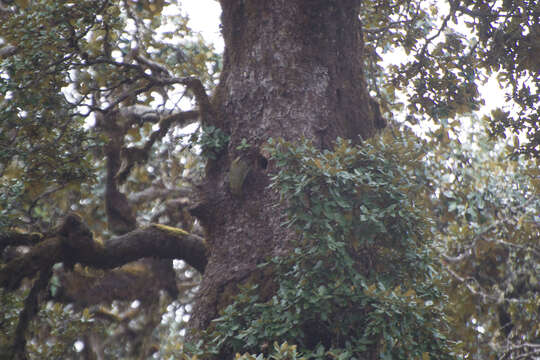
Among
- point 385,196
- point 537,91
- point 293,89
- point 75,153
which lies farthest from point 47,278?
point 537,91

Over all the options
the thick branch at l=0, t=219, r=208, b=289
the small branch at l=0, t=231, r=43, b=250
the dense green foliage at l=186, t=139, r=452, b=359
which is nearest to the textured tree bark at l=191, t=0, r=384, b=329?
the dense green foliage at l=186, t=139, r=452, b=359

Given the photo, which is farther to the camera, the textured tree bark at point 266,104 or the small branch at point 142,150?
the small branch at point 142,150

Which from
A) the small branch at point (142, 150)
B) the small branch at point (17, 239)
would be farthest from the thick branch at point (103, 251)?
the small branch at point (142, 150)

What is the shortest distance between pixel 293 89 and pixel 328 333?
2.14m

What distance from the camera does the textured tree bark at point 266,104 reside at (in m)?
4.41

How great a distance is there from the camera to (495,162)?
35.3ft

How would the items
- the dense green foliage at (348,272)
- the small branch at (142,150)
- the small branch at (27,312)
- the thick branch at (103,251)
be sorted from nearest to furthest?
1. the dense green foliage at (348,272)
2. the small branch at (27,312)
3. the thick branch at (103,251)
4. the small branch at (142,150)

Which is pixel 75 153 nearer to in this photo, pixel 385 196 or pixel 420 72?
pixel 385 196

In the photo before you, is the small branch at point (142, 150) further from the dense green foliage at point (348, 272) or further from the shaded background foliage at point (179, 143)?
the dense green foliage at point (348, 272)

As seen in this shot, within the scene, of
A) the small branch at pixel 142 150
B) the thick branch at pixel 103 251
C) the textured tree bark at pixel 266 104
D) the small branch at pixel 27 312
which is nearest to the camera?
the textured tree bark at pixel 266 104

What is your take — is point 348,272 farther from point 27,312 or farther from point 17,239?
point 17,239

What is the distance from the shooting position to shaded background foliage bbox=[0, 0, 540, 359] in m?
5.25

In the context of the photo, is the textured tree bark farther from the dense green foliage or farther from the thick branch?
the thick branch

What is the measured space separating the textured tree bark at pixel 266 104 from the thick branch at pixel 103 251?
113cm
